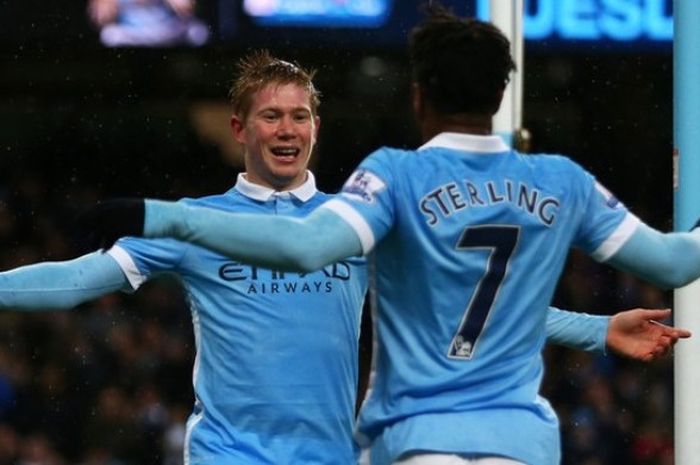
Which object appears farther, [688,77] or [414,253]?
[688,77]

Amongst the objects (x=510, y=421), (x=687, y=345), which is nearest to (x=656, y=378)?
(x=687, y=345)

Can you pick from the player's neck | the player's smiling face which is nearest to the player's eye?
the player's smiling face

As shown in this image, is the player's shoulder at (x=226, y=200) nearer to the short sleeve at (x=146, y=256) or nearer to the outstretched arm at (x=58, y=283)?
the short sleeve at (x=146, y=256)

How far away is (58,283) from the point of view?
5309mm

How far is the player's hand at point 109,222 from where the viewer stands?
3791 millimetres

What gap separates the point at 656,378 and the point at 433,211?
35.6 ft

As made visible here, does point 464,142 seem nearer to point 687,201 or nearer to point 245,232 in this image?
A: point 245,232

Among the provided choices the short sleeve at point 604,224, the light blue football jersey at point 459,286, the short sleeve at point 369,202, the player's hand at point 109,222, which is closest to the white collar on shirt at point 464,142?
the light blue football jersey at point 459,286

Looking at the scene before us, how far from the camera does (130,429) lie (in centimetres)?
1347

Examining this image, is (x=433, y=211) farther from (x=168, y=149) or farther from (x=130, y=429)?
(x=168, y=149)

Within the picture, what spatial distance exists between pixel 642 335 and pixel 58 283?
1659 millimetres

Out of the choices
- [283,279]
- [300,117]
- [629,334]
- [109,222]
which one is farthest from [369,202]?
[300,117]

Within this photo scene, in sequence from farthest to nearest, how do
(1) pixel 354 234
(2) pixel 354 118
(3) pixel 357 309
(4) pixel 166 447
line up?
1. (2) pixel 354 118
2. (4) pixel 166 447
3. (3) pixel 357 309
4. (1) pixel 354 234

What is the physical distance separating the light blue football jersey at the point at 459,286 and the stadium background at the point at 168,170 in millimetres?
8552
